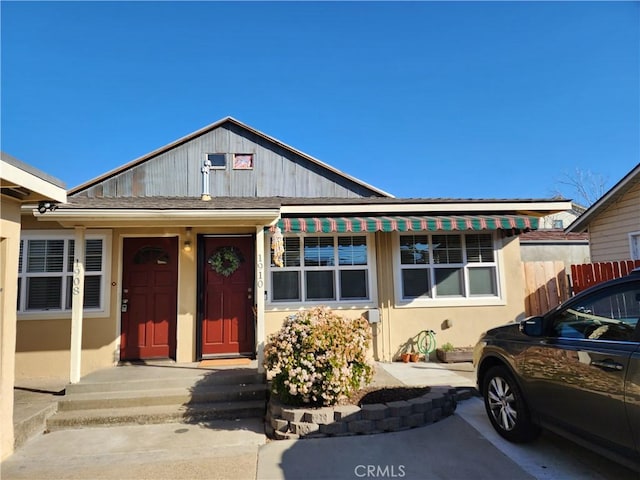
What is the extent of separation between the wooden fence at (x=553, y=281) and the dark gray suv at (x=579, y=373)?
16.1 ft

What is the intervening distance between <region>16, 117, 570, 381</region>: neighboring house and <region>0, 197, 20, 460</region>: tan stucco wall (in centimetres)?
144

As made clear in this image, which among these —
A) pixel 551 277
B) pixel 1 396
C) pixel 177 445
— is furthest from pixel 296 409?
pixel 551 277

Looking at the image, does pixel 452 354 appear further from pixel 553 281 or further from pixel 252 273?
pixel 252 273

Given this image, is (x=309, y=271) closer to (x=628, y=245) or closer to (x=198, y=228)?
(x=198, y=228)

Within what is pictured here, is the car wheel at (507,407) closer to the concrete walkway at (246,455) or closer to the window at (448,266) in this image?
the concrete walkway at (246,455)

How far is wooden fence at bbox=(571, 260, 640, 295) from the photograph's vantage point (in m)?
7.90

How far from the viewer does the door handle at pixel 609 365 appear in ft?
9.11

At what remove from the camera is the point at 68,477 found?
3555 mm

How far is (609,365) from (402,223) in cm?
416

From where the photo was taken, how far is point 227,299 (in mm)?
7008

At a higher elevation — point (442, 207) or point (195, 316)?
point (442, 207)

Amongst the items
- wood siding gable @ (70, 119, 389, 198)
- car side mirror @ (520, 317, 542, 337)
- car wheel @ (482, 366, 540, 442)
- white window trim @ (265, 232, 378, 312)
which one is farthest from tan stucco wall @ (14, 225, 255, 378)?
wood siding gable @ (70, 119, 389, 198)

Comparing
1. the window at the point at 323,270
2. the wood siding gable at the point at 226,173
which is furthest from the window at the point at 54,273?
the wood siding gable at the point at 226,173

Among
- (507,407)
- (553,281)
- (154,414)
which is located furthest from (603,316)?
(553,281)
